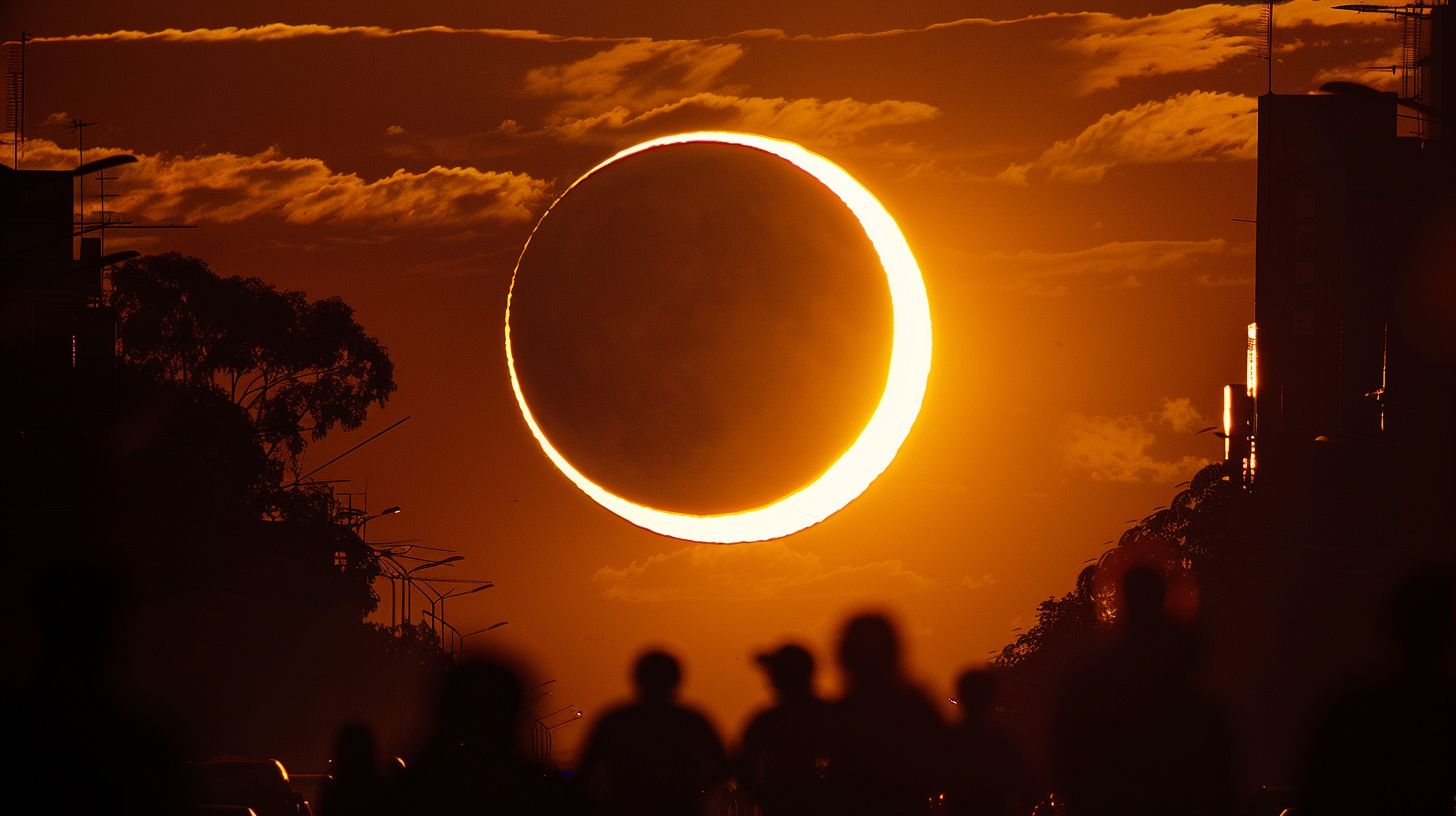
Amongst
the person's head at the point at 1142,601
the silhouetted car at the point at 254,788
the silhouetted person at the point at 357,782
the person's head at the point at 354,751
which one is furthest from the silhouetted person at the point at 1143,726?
the silhouetted car at the point at 254,788

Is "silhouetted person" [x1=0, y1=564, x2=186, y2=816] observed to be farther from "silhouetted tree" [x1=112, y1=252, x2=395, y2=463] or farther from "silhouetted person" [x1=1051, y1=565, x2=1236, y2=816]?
"silhouetted tree" [x1=112, y1=252, x2=395, y2=463]

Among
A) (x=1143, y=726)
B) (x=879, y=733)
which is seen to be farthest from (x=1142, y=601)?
(x=879, y=733)

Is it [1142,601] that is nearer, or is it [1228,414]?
[1142,601]

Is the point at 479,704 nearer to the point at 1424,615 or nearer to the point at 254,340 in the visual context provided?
the point at 1424,615

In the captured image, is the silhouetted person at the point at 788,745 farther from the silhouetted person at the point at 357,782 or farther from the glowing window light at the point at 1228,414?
the glowing window light at the point at 1228,414

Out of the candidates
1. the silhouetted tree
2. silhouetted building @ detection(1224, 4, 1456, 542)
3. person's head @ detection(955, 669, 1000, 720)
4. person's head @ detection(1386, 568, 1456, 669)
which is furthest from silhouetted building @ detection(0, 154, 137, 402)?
person's head @ detection(1386, 568, 1456, 669)

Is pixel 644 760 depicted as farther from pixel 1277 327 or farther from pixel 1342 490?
pixel 1277 327
